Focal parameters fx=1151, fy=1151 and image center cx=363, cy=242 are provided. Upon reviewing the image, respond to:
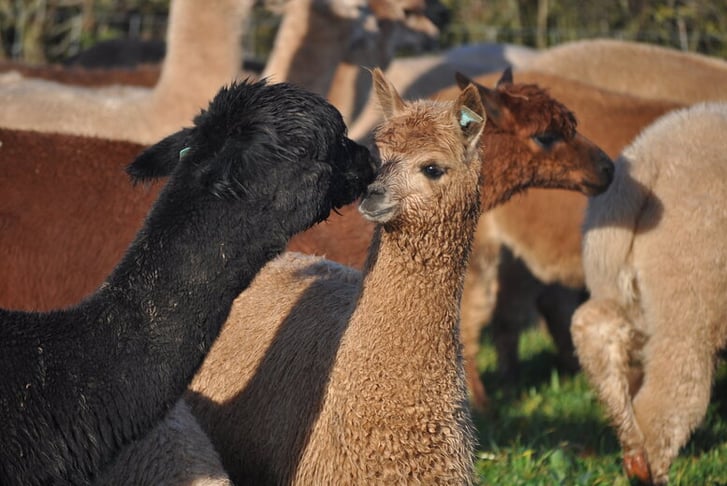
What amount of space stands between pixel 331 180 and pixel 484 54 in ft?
29.9

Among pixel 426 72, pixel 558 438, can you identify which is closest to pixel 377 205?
pixel 558 438

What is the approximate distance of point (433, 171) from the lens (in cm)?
348

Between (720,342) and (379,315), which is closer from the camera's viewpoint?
(379,315)

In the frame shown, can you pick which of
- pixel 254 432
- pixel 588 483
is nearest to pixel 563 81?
pixel 588 483

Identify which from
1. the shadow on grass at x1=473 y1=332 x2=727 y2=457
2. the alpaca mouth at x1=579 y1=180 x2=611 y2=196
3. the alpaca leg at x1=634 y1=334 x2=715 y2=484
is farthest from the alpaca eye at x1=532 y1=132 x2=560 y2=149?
the shadow on grass at x1=473 y1=332 x2=727 y2=457

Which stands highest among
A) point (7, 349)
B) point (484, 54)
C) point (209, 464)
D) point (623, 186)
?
point (7, 349)

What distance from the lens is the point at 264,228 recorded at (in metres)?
3.10

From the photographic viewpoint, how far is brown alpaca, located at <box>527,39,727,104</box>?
354 inches

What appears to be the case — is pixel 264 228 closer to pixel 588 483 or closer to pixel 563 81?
pixel 588 483

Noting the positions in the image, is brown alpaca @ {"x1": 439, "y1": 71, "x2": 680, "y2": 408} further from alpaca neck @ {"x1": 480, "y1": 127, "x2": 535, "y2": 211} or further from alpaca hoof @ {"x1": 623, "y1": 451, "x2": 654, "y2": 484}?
alpaca hoof @ {"x1": 623, "y1": 451, "x2": 654, "y2": 484}

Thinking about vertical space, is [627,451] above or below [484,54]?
above

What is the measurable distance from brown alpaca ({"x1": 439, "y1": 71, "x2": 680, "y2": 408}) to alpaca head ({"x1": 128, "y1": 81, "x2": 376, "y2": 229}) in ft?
12.8

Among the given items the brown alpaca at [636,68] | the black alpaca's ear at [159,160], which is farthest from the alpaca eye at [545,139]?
the brown alpaca at [636,68]

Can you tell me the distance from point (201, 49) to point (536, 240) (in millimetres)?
2515
